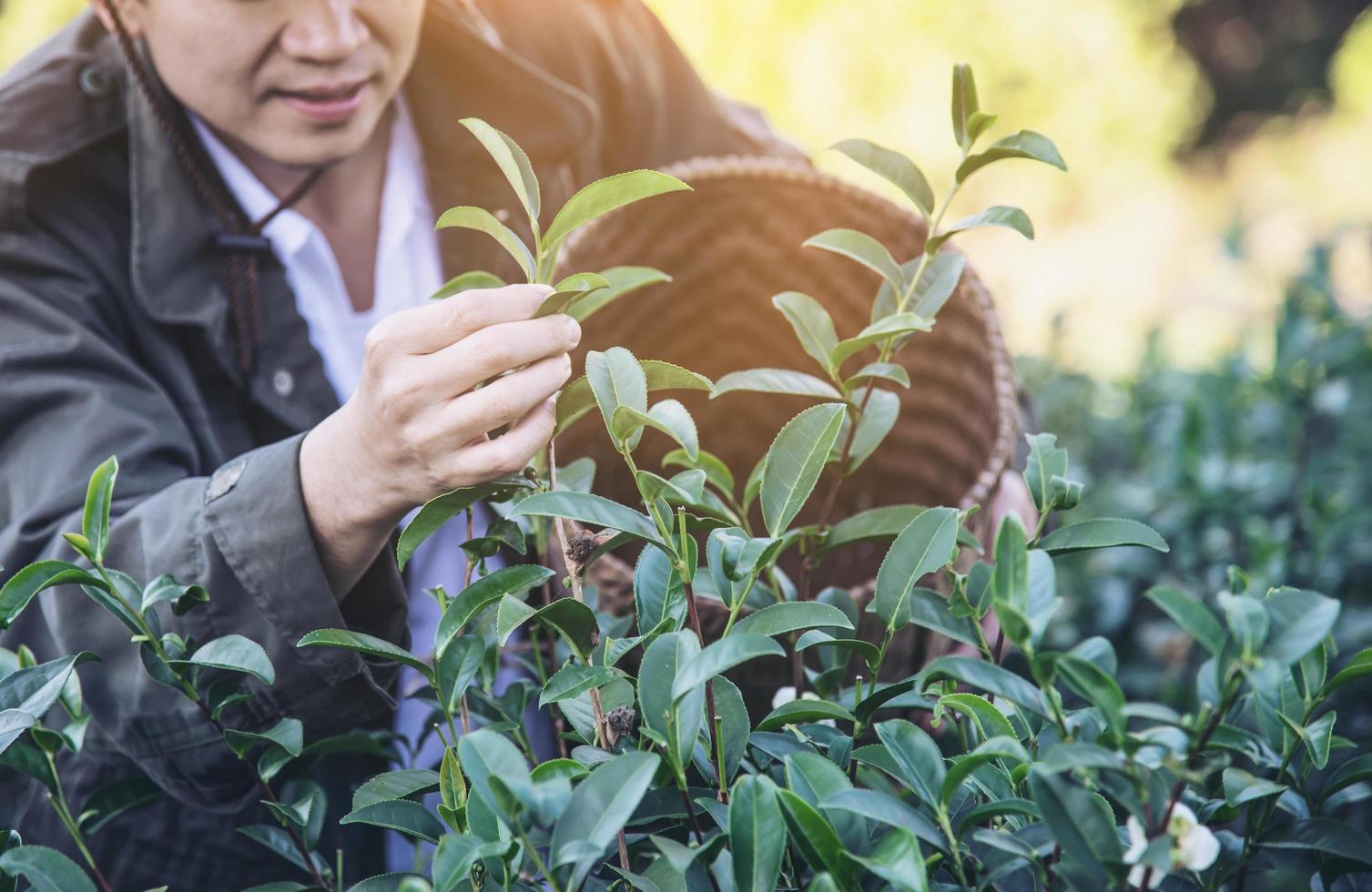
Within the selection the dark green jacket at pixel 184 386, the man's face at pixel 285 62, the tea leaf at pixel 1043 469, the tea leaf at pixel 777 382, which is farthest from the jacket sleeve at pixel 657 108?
the tea leaf at pixel 1043 469

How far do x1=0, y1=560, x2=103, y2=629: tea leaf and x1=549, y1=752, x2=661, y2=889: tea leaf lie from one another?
288mm

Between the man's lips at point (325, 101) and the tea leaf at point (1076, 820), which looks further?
the man's lips at point (325, 101)

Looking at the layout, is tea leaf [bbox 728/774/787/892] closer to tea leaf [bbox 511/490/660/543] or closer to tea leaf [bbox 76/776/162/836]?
tea leaf [bbox 511/490/660/543]

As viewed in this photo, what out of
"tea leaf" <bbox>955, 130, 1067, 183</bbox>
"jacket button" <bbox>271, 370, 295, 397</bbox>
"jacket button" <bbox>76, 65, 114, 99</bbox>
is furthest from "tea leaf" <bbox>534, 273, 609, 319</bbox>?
"jacket button" <bbox>76, 65, 114, 99</bbox>

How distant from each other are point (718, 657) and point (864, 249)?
0.33 metres

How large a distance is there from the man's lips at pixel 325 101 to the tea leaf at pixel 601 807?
2.63ft

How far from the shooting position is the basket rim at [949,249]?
979 millimetres

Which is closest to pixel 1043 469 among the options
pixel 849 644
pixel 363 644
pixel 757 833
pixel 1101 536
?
pixel 1101 536

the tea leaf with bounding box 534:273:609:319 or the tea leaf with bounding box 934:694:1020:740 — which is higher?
the tea leaf with bounding box 534:273:609:319

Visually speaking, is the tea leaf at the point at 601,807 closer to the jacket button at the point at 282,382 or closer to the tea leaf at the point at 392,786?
the tea leaf at the point at 392,786

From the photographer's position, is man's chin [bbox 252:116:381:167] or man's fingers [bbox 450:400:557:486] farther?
man's chin [bbox 252:116:381:167]

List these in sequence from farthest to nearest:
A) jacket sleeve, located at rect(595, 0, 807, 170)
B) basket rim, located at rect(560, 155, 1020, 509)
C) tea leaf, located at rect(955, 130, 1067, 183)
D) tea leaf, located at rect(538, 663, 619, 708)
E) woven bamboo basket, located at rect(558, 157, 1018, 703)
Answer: jacket sleeve, located at rect(595, 0, 807, 170), woven bamboo basket, located at rect(558, 157, 1018, 703), basket rim, located at rect(560, 155, 1020, 509), tea leaf, located at rect(955, 130, 1067, 183), tea leaf, located at rect(538, 663, 619, 708)

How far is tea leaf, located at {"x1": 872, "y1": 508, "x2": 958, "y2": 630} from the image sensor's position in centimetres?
60

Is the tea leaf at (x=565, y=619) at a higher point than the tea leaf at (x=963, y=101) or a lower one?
lower
